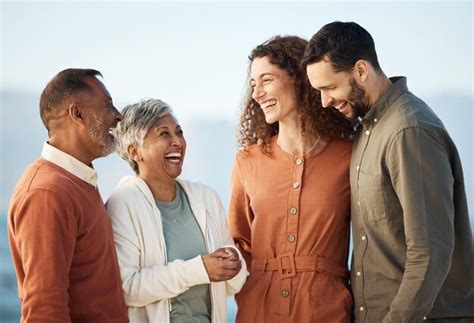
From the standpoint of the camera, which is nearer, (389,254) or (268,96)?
(389,254)

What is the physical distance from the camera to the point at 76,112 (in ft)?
9.77

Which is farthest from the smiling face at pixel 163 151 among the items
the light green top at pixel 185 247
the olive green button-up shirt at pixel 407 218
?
the olive green button-up shirt at pixel 407 218

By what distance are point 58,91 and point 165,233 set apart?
67 cm

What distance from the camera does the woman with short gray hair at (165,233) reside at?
3098 millimetres

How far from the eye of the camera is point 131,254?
3123 mm

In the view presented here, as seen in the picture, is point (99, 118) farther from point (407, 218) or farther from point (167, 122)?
point (407, 218)

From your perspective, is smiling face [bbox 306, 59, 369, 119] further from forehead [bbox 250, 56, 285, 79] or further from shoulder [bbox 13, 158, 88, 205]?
shoulder [bbox 13, 158, 88, 205]

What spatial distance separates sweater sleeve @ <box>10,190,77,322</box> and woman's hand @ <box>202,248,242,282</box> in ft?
1.94

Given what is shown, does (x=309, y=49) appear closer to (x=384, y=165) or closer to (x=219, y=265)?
(x=384, y=165)

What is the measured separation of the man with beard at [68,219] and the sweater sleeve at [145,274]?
0.11m

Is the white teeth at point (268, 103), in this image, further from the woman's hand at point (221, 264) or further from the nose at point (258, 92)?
the woman's hand at point (221, 264)

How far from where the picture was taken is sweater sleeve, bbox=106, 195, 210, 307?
3.07 meters

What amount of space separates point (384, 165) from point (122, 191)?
3.25 feet

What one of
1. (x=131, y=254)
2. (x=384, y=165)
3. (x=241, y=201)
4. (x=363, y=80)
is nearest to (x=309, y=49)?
(x=363, y=80)
